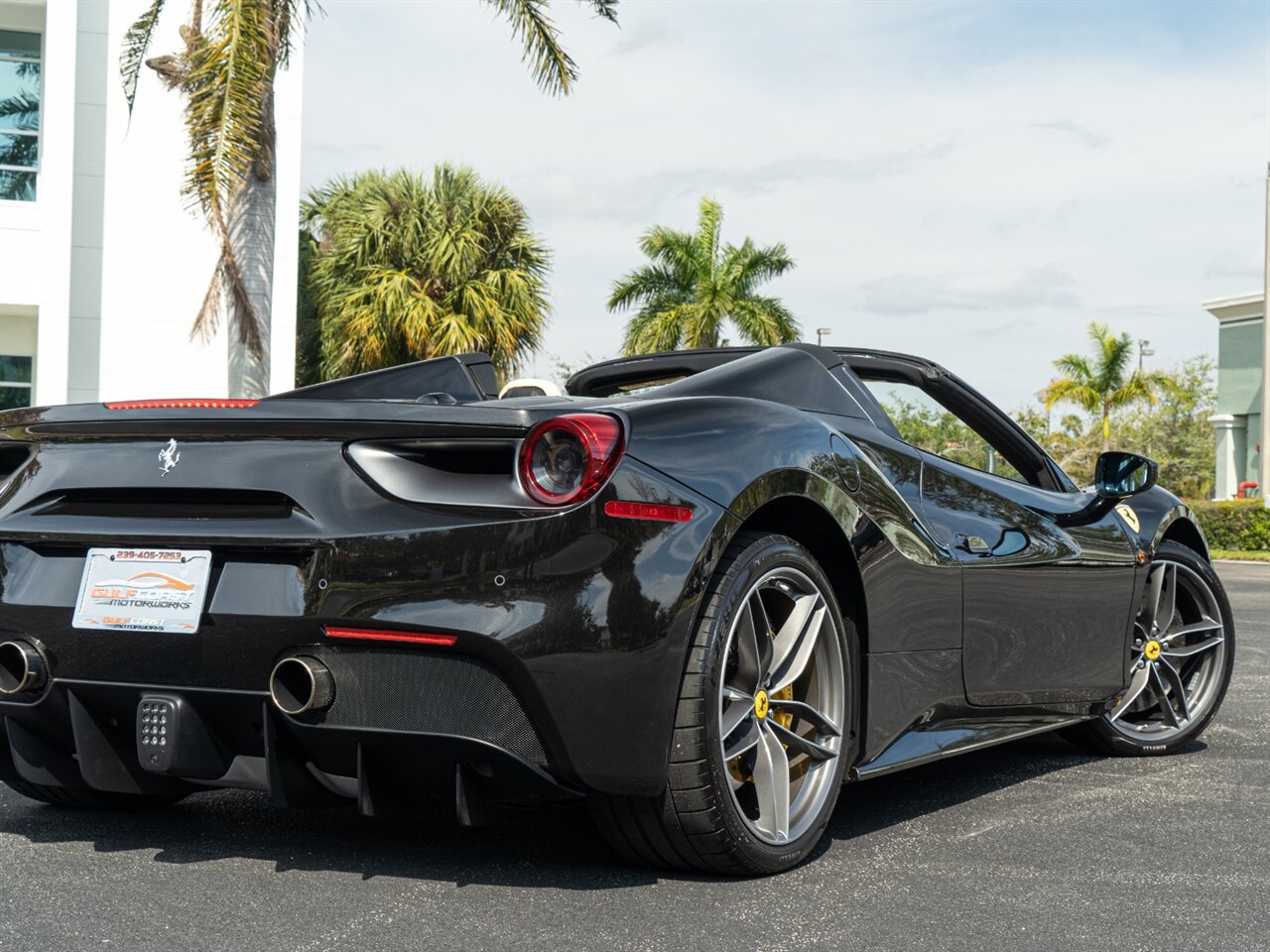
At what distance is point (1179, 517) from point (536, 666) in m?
3.37

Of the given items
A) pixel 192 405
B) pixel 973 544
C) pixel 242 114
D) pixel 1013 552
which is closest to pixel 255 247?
pixel 242 114

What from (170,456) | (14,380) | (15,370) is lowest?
(170,456)

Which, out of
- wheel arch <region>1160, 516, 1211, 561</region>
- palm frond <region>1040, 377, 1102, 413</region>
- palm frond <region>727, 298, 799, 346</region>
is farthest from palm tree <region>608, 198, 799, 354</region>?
wheel arch <region>1160, 516, 1211, 561</region>

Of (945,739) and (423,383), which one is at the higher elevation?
(423,383)

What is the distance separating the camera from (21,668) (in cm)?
332

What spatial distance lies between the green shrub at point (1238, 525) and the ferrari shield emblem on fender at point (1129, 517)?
24.0m

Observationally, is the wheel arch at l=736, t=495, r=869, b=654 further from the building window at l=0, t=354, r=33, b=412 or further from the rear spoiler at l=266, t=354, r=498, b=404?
the building window at l=0, t=354, r=33, b=412

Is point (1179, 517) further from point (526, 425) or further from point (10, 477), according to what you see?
point (10, 477)

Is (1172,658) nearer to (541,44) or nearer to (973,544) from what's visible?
(973,544)

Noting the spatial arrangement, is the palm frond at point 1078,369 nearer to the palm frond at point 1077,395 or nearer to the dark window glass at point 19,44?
the palm frond at point 1077,395

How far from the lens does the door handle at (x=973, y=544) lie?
13.6ft

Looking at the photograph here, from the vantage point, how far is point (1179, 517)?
5574 millimetres

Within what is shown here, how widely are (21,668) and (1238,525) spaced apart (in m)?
27.6

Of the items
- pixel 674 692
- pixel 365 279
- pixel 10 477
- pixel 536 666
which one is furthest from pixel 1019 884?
pixel 365 279
